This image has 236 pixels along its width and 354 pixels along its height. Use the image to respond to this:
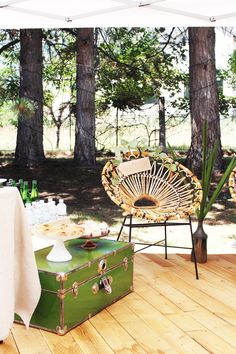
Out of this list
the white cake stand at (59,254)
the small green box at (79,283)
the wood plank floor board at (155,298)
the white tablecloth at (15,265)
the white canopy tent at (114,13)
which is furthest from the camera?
the white canopy tent at (114,13)

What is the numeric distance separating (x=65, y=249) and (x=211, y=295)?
93 cm

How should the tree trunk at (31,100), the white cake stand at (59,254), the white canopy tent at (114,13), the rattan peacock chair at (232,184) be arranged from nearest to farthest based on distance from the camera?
the white cake stand at (59,254)
the white canopy tent at (114,13)
the rattan peacock chair at (232,184)
the tree trunk at (31,100)

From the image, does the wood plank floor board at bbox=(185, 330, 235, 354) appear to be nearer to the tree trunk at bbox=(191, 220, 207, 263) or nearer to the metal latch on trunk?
the metal latch on trunk

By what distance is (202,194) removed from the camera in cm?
380

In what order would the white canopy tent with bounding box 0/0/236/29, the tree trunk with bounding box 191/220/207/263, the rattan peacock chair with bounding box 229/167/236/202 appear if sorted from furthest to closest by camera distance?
the tree trunk with bounding box 191/220/207/263 → the rattan peacock chair with bounding box 229/167/236/202 → the white canopy tent with bounding box 0/0/236/29

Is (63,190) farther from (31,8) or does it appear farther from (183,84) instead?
(31,8)

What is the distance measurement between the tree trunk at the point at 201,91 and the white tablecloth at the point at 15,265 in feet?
10.5

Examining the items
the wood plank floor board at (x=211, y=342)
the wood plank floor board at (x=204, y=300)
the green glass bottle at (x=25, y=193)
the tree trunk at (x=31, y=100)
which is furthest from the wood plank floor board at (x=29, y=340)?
the tree trunk at (x=31, y=100)

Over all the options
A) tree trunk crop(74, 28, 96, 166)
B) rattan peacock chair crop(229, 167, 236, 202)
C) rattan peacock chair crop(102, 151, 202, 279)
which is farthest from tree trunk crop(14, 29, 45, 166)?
rattan peacock chair crop(229, 167, 236, 202)

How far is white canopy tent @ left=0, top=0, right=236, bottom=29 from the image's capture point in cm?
355

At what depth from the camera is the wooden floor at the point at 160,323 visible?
2.56 m

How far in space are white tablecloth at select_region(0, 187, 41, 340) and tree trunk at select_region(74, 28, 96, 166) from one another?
295 centimetres

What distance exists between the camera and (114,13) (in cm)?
372

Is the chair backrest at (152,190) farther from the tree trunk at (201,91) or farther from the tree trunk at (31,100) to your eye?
the tree trunk at (31,100)
